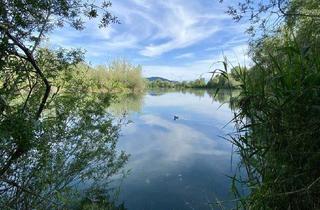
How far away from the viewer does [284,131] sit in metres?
1.60

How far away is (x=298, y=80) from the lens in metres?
1.57

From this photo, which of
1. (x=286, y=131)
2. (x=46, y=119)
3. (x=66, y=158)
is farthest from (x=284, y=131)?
(x=66, y=158)

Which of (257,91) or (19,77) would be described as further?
(19,77)

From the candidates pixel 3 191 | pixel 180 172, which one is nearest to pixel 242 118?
pixel 3 191

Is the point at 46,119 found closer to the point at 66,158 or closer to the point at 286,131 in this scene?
the point at 66,158

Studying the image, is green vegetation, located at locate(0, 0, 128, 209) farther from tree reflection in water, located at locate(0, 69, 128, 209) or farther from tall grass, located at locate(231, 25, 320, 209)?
tall grass, located at locate(231, 25, 320, 209)

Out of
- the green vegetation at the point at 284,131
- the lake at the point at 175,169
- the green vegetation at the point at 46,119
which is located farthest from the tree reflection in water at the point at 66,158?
the green vegetation at the point at 284,131

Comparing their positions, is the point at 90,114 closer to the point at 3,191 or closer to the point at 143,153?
the point at 3,191

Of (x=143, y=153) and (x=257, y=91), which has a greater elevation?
(x=257, y=91)

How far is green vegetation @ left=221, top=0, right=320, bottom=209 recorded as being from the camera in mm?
1511

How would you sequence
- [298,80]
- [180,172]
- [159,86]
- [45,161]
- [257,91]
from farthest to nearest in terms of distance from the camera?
[159,86], [180,172], [45,161], [257,91], [298,80]

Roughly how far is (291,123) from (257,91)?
12.5 inches

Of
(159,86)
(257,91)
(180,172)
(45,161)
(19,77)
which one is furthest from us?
(159,86)

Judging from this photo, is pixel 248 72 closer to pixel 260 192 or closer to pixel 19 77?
pixel 260 192
